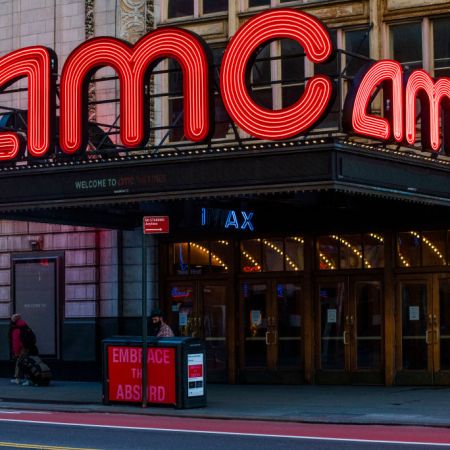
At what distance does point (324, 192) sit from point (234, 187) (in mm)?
1869

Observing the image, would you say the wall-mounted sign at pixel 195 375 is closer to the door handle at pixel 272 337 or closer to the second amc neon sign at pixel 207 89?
the second amc neon sign at pixel 207 89

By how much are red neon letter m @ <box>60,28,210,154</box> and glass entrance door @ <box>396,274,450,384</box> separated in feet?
20.2

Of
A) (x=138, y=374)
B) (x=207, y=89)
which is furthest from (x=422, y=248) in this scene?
(x=138, y=374)

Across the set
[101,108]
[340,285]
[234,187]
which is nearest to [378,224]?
[340,285]

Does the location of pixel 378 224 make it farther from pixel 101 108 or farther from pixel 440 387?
pixel 101 108

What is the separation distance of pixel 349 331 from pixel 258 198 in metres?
4.90

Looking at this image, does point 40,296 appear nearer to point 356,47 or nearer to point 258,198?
point 258,198

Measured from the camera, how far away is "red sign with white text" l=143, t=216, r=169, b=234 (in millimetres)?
21281

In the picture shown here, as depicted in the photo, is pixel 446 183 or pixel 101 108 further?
pixel 101 108

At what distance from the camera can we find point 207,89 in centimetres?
2248

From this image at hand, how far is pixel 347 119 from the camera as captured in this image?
20.7 m

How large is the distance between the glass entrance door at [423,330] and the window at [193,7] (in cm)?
750

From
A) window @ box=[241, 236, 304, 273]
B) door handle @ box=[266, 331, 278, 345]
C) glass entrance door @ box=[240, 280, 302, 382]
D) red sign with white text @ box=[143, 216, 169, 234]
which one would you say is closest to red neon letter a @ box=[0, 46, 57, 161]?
red sign with white text @ box=[143, 216, 169, 234]

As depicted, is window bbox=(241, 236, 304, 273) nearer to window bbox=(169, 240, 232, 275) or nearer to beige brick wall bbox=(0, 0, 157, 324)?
window bbox=(169, 240, 232, 275)
